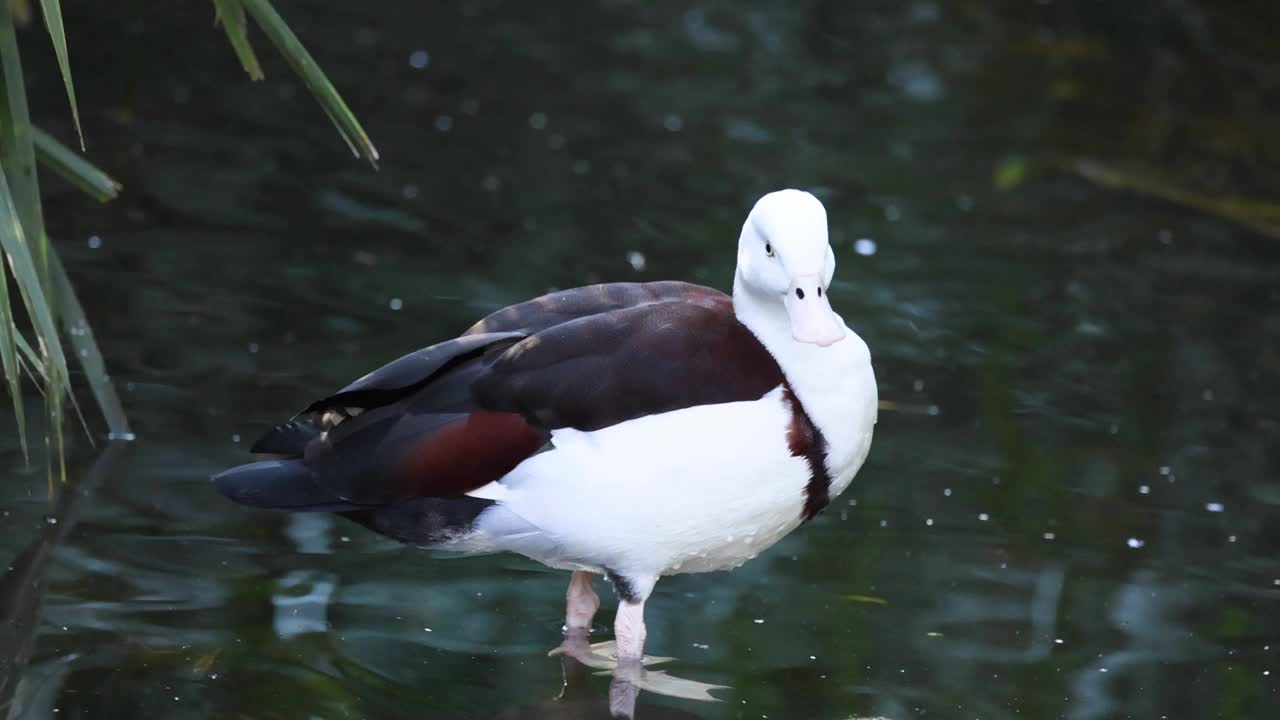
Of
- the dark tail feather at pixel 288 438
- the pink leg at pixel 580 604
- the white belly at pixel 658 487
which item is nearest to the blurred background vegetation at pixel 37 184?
the dark tail feather at pixel 288 438

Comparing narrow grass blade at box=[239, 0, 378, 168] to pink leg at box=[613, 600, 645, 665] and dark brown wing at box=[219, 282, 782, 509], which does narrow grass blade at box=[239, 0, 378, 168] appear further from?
pink leg at box=[613, 600, 645, 665]

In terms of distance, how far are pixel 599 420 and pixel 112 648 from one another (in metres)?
1.25

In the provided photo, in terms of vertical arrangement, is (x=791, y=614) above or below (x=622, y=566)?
below

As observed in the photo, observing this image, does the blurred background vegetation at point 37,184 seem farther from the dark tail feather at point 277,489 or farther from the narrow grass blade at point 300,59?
the dark tail feather at point 277,489

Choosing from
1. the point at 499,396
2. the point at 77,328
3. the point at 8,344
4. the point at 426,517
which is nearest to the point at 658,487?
the point at 499,396

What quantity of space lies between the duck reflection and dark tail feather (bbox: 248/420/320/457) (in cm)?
78

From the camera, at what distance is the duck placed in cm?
370

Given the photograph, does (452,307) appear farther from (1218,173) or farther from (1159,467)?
(1218,173)

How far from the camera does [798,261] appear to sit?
12.1ft

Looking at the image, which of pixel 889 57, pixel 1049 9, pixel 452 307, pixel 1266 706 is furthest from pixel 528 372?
pixel 1049 9

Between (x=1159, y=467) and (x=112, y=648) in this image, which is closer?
(x=112, y=648)

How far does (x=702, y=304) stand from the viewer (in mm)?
3998

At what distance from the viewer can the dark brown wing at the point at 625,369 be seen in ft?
12.3

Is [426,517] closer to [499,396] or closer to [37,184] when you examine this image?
[499,396]
